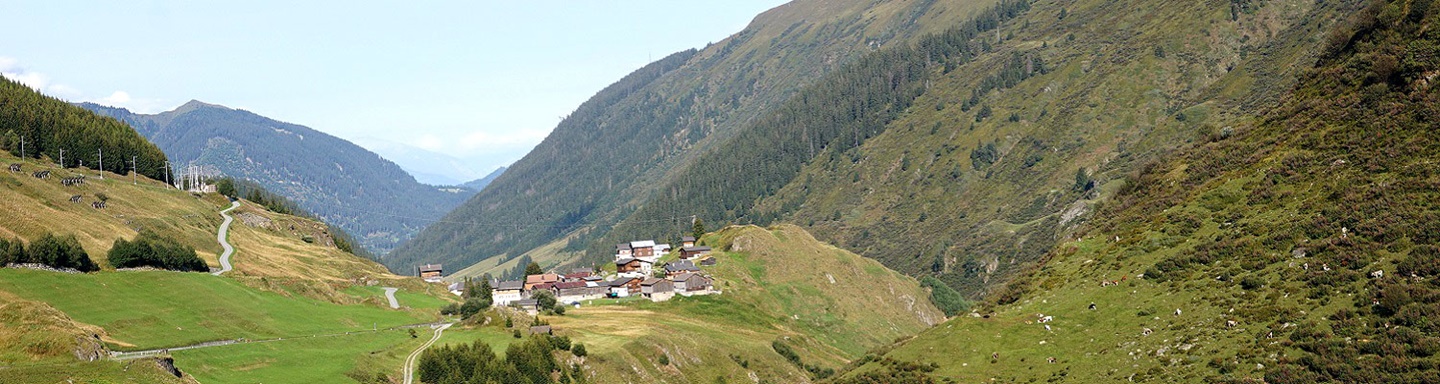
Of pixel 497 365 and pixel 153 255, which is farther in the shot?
pixel 153 255

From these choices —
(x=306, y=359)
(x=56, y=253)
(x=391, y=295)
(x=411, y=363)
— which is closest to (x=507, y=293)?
(x=391, y=295)

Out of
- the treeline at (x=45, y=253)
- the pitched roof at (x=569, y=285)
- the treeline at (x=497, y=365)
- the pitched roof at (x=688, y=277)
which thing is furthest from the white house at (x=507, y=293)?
the treeline at (x=45, y=253)


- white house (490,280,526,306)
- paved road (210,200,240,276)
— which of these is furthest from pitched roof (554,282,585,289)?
paved road (210,200,240,276)

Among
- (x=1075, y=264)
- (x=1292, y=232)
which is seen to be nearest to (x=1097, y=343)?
(x=1292, y=232)

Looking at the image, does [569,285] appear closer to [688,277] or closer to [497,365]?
[688,277]

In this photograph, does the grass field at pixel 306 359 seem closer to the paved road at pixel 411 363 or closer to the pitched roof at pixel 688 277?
the paved road at pixel 411 363

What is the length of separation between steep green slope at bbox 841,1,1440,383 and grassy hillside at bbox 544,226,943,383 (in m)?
31.1

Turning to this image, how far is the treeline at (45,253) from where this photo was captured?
77875 mm

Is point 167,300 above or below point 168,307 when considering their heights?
above

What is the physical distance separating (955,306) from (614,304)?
74.4 metres

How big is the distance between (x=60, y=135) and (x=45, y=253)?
112494mm

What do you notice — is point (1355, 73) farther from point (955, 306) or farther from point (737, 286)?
point (955, 306)

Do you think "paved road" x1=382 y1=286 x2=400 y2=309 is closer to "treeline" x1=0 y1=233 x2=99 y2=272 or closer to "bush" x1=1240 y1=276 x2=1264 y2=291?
"treeline" x1=0 y1=233 x2=99 y2=272

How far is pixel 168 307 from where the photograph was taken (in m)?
76.9
